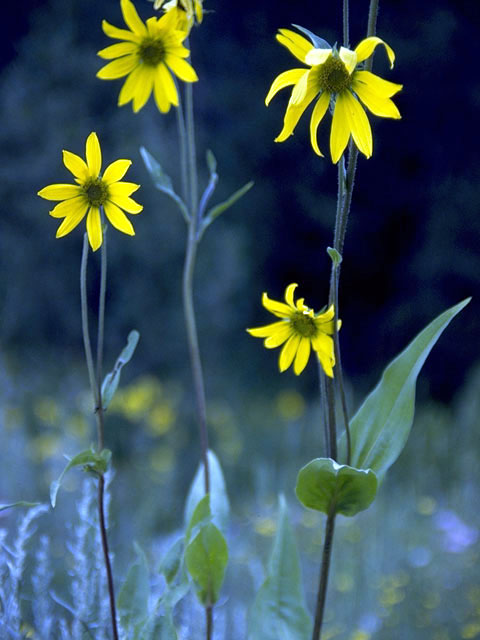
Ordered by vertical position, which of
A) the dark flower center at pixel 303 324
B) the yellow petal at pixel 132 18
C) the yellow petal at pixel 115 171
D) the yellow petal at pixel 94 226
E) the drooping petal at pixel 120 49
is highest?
the yellow petal at pixel 132 18

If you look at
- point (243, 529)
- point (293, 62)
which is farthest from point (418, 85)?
point (243, 529)

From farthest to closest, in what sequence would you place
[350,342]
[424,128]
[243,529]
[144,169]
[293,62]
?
1. [350,342]
2. [424,128]
3. [293,62]
4. [144,169]
5. [243,529]

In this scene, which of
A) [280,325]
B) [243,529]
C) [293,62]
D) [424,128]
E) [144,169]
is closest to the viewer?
[280,325]

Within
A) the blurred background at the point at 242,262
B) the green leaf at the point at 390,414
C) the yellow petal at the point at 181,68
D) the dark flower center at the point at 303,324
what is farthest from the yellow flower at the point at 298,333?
the blurred background at the point at 242,262

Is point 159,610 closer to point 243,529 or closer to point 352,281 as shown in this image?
A: point 243,529

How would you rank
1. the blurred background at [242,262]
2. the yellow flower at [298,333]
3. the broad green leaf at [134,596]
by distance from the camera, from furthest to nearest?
the blurred background at [242,262]
the broad green leaf at [134,596]
the yellow flower at [298,333]

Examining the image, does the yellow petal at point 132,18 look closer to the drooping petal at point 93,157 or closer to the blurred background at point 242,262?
the drooping petal at point 93,157

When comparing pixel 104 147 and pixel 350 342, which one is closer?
pixel 104 147
